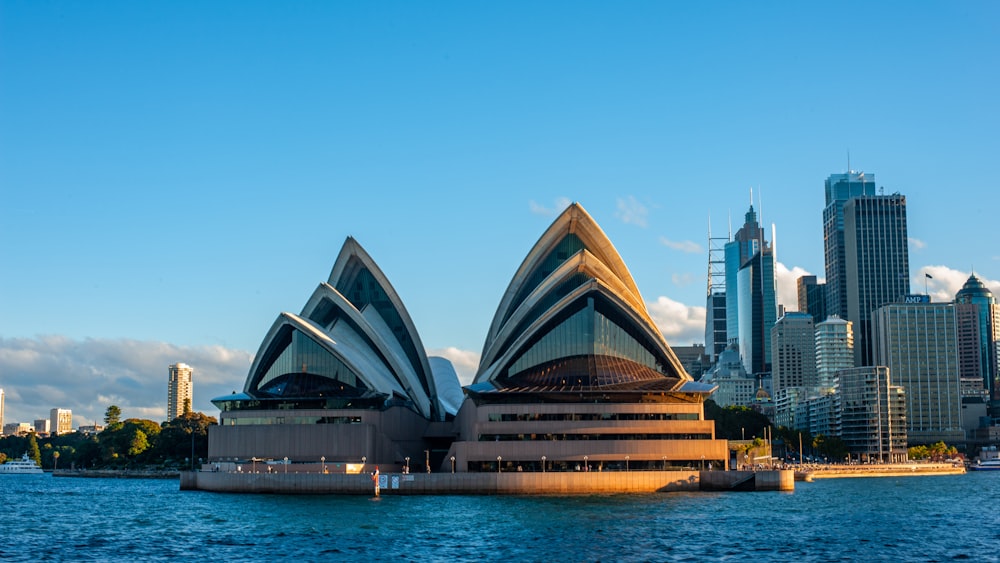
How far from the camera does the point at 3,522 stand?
7300 centimetres

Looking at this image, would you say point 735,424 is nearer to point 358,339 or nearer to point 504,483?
point 358,339

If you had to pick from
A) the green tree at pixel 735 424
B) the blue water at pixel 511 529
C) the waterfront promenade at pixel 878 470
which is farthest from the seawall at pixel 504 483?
the green tree at pixel 735 424

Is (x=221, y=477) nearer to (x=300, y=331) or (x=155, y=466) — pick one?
(x=300, y=331)

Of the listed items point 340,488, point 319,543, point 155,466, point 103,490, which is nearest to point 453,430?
point 340,488

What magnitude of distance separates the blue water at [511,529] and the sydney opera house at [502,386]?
33.3ft

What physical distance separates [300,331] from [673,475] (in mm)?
35823

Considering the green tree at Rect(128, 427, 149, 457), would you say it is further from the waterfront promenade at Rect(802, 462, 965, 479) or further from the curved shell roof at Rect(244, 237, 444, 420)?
the waterfront promenade at Rect(802, 462, 965, 479)

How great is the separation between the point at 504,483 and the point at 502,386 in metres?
13.4

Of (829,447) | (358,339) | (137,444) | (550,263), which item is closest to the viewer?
(358,339)

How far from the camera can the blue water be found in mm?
53062

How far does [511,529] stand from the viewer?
62.4m

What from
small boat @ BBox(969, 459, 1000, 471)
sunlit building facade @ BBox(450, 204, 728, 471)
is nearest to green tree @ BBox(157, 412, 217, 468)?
sunlit building facade @ BBox(450, 204, 728, 471)

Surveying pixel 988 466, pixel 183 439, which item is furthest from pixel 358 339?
pixel 988 466

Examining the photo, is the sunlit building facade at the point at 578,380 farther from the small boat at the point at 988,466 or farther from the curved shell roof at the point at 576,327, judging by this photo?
the small boat at the point at 988,466
